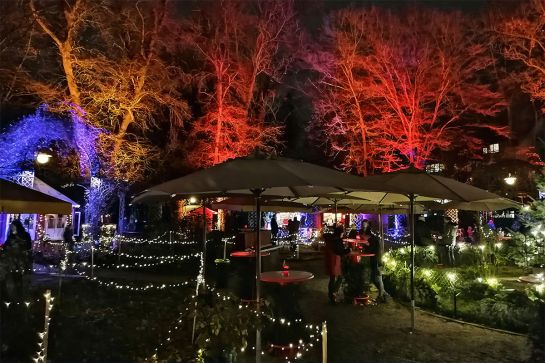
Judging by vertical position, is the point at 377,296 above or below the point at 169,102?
below

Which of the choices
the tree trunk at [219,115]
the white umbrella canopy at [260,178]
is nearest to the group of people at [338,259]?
the white umbrella canopy at [260,178]

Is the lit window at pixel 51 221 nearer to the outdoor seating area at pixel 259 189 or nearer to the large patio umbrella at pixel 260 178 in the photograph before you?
the outdoor seating area at pixel 259 189

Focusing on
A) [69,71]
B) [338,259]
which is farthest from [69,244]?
[338,259]

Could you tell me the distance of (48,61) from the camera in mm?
19656

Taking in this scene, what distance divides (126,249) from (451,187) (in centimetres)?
1436

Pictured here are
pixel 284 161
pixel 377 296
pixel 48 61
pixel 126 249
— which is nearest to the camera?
pixel 284 161

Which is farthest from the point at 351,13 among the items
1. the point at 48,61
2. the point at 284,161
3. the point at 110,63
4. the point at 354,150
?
the point at 284,161

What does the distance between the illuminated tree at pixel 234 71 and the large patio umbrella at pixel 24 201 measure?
16.5 meters

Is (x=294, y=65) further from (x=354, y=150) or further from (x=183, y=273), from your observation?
(x=183, y=273)

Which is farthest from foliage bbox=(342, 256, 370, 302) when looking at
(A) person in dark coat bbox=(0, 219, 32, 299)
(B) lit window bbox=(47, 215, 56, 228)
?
(B) lit window bbox=(47, 215, 56, 228)

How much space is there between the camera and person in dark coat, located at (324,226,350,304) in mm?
9000

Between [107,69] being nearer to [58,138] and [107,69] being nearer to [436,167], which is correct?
[58,138]

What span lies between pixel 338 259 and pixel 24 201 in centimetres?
572

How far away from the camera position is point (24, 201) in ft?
21.1
